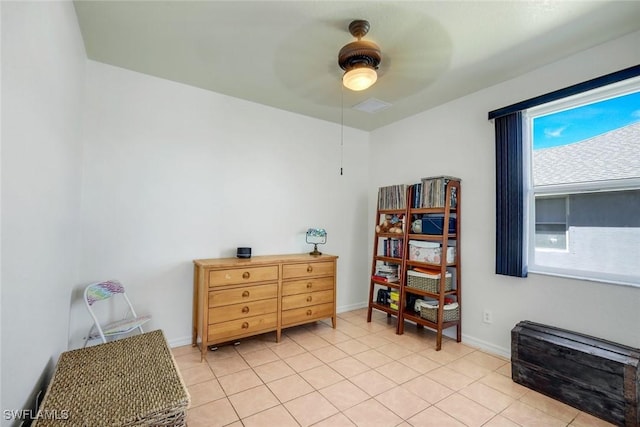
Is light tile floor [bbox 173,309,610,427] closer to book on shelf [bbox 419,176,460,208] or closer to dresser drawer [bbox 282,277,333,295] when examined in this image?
dresser drawer [bbox 282,277,333,295]

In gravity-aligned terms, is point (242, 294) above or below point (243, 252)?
below

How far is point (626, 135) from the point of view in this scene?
6.65 feet

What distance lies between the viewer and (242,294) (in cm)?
263

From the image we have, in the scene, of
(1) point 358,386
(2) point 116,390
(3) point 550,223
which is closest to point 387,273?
(1) point 358,386

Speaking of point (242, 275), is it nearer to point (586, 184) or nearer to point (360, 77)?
point (360, 77)

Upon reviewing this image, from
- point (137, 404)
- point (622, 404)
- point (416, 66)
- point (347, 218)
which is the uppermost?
point (416, 66)

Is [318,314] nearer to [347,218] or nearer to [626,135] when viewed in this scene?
[347,218]

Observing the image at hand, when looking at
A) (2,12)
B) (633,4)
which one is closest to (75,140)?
(2,12)

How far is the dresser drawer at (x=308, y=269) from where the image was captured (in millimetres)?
2922

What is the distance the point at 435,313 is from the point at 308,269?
1360mm

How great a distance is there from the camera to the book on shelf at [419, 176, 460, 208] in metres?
2.87

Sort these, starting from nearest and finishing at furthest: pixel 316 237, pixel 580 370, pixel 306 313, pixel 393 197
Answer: pixel 580 370
pixel 306 313
pixel 393 197
pixel 316 237

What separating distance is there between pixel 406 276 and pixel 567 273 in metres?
1.36

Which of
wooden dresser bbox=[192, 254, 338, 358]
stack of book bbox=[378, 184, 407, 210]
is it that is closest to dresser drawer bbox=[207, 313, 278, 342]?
wooden dresser bbox=[192, 254, 338, 358]
